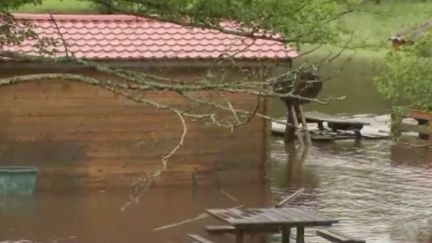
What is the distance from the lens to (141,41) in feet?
64.1

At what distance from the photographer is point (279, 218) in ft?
41.7

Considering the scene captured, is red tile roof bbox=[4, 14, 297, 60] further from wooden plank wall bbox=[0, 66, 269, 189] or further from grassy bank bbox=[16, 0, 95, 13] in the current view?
grassy bank bbox=[16, 0, 95, 13]

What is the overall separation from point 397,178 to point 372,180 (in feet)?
2.03

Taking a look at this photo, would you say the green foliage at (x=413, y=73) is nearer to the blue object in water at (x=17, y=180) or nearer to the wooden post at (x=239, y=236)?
the wooden post at (x=239, y=236)

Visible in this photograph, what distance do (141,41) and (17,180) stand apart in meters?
3.11

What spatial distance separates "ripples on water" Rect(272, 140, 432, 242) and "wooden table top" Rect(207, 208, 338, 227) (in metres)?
2.28

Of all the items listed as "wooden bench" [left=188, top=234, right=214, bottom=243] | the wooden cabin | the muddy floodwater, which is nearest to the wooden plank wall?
the wooden cabin

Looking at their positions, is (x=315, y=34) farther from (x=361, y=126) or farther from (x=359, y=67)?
(x=359, y=67)

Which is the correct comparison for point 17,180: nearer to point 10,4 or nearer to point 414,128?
point 10,4

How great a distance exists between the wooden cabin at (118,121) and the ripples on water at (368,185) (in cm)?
140

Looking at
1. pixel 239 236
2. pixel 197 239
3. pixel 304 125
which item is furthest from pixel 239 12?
pixel 304 125

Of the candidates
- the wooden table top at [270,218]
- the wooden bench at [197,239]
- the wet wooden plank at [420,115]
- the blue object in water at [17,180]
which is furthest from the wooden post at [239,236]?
the wet wooden plank at [420,115]

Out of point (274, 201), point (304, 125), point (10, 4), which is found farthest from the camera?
point (304, 125)

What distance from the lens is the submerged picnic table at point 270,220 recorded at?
40.9ft
